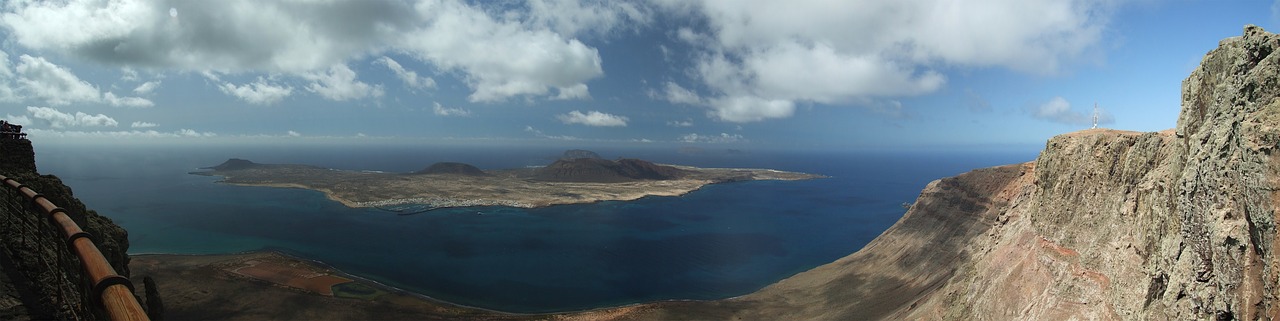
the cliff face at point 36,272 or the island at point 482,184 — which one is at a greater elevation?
the cliff face at point 36,272

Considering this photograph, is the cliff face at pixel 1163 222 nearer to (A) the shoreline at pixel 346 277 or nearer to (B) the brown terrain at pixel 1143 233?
(B) the brown terrain at pixel 1143 233

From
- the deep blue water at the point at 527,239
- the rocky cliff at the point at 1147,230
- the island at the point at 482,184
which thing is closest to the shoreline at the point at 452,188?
the island at the point at 482,184

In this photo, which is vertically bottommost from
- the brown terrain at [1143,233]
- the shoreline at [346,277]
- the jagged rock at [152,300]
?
the shoreline at [346,277]

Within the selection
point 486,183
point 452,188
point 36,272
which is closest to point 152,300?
point 36,272

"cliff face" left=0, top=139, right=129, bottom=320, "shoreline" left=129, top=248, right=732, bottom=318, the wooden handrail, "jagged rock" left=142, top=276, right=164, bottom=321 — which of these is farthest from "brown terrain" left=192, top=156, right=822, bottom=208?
the wooden handrail

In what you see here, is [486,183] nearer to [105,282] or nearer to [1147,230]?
[1147,230]

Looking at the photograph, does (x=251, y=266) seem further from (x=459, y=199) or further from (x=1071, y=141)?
(x=1071, y=141)

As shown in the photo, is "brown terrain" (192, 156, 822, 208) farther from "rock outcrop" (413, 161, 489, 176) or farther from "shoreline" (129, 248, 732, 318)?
"shoreline" (129, 248, 732, 318)
